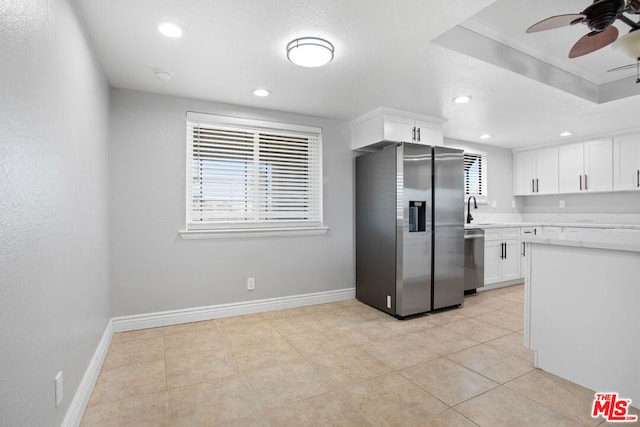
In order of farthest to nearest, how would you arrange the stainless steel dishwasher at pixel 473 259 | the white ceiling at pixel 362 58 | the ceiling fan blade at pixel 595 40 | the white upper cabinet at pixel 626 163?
the white upper cabinet at pixel 626 163
the stainless steel dishwasher at pixel 473 259
the white ceiling at pixel 362 58
the ceiling fan blade at pixel 595 40

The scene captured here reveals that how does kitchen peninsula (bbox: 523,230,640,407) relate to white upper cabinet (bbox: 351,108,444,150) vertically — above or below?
below

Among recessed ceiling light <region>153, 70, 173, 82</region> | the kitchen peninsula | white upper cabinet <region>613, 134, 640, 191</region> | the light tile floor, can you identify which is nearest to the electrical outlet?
the light tile floor

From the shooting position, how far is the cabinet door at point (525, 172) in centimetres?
555

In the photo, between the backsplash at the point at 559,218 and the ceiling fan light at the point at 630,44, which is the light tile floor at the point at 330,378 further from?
the backsplash at the point at 559,218

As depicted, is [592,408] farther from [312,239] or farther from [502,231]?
[502,231]

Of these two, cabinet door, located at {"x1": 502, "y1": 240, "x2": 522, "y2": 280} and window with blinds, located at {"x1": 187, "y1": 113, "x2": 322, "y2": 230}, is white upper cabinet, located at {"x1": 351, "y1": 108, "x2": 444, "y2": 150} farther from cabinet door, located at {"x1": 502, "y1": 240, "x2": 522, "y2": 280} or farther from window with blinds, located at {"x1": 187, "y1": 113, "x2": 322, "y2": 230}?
cabinet door, located at {"x1": 502, "y1": 240, "x2": 522, "y2": 280}

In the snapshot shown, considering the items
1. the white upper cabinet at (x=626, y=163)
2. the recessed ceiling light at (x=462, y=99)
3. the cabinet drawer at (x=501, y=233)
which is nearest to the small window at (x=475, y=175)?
the cabinet drawer at (x=501, y=233)

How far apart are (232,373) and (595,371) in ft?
7.67

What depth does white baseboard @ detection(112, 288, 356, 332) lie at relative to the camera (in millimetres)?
2999

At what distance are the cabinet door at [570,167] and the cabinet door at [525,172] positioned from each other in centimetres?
41

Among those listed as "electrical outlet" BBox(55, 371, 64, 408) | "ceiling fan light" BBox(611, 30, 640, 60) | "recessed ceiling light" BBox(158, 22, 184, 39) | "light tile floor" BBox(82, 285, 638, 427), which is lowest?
"light tile floor" BBox(82, 285, 638, 427)

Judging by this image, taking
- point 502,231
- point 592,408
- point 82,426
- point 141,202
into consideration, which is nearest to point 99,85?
point 141,202

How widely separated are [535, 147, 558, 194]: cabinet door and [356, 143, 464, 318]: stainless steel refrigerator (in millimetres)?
2733

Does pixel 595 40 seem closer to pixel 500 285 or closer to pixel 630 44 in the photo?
pixel 630 44
